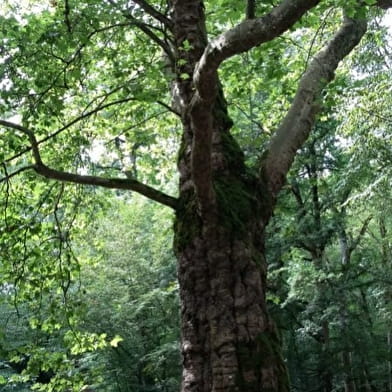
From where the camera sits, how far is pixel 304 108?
4.61 meters

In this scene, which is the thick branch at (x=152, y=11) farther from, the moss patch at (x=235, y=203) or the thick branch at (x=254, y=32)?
the thick branch at (x=254, y=32)

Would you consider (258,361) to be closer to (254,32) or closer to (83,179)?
(83,179)

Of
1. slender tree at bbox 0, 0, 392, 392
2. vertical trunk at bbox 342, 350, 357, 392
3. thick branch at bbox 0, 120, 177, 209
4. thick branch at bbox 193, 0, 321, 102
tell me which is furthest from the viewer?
vertical trunk at bbox 342, 350, 357, 392

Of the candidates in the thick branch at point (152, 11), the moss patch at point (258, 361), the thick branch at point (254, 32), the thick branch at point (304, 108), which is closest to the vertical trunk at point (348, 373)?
the thick branch at point (304, 108)

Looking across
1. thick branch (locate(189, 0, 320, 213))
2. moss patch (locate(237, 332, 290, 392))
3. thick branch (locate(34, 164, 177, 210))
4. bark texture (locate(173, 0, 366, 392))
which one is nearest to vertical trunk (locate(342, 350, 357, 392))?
bark texture (locate(173, 0, 366, 392))

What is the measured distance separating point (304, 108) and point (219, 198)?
1254 millimetres

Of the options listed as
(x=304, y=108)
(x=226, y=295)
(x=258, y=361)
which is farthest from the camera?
(x=304, y=108)

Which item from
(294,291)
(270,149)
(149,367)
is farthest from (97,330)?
(270,149)

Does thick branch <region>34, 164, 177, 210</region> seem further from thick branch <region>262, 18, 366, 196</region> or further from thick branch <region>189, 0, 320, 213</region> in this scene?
thick branch <region>262, 18, 366, 196</region>

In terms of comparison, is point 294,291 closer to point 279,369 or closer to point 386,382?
point 386,382

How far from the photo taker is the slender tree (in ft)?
10.4

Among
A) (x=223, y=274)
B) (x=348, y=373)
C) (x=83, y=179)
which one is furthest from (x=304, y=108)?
(x=348, y=373)

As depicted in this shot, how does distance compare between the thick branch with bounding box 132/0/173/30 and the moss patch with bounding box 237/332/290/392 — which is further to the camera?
the thick branch with bounding box 132/0/173/30

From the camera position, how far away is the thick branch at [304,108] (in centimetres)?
438
